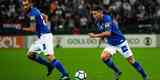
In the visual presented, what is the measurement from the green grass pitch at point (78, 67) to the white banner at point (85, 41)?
346 centimetres

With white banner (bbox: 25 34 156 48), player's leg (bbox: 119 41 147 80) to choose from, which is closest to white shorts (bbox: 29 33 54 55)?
player's leg (bbox: 119 41 147 80)

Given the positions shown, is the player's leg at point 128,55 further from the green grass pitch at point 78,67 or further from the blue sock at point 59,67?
the blue sock at point 59,67

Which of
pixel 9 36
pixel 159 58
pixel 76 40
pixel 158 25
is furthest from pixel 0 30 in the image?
pixel 159 58

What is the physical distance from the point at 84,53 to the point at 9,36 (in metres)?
5.50

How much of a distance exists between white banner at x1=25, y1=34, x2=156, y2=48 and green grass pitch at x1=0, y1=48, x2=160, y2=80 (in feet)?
11.3

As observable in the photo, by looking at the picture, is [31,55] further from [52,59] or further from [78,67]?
[78,67]

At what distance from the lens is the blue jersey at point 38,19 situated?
1257 cm

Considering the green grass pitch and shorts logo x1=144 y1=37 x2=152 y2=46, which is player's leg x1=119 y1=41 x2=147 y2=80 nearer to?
the green grass pitch

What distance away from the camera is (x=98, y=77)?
556 inches

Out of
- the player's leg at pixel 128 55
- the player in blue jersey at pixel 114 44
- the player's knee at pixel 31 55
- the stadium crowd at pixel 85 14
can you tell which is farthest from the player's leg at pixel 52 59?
the stadium crowd at pixel 85 14

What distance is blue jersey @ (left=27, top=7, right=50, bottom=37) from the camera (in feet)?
41.2

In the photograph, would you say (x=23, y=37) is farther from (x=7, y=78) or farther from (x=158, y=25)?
(x=7, y=78)

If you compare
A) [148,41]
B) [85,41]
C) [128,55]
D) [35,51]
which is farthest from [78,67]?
[148,41]

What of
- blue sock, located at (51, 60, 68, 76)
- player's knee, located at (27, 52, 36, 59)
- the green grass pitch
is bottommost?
the green grass pitch
